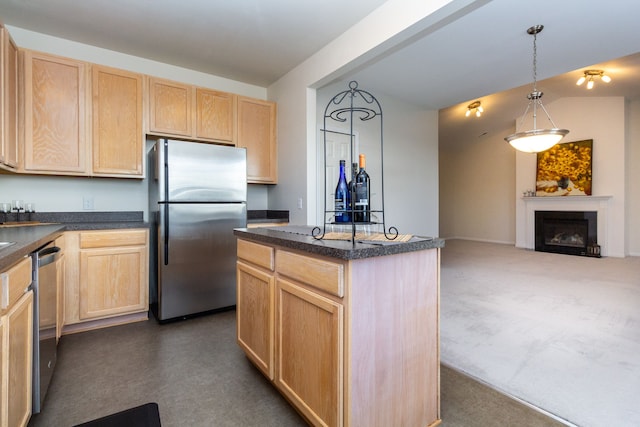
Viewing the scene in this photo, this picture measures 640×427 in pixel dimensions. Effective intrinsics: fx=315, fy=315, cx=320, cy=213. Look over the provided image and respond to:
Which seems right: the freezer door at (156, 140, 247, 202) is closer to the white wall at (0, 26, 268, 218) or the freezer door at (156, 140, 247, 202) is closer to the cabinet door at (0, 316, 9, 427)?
the white wall at (0, 26, 268, 218)

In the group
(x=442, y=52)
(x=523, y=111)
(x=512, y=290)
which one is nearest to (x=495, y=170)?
(x=523, y=111)

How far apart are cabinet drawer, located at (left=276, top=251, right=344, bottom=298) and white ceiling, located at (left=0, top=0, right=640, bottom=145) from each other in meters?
1.92

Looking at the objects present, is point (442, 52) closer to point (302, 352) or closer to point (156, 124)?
point (156, 124)

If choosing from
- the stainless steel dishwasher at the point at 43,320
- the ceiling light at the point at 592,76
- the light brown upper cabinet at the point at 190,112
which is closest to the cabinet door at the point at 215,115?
the light brown upper cabinet at the point at 190,112

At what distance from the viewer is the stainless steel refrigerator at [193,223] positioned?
2.80 meters

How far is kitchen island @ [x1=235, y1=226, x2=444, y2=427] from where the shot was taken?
3.93 feet

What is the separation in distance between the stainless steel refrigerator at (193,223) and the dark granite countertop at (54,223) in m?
0.30

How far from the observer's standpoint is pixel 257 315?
6.02ft

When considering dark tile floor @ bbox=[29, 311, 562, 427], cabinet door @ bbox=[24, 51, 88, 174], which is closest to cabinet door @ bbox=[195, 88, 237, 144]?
cabinet door @ bbox=[24, 51, 88, 174]

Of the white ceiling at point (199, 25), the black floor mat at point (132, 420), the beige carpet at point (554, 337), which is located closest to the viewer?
the black floor mat at point (132, 420)

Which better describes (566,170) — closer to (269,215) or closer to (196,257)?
(269,215)

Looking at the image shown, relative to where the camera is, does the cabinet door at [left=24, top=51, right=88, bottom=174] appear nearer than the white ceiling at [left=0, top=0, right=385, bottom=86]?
No

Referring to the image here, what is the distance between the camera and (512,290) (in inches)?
152

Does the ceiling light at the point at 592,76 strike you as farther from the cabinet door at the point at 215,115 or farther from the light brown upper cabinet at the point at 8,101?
the light brown upper cabinet at the point at 8,101
